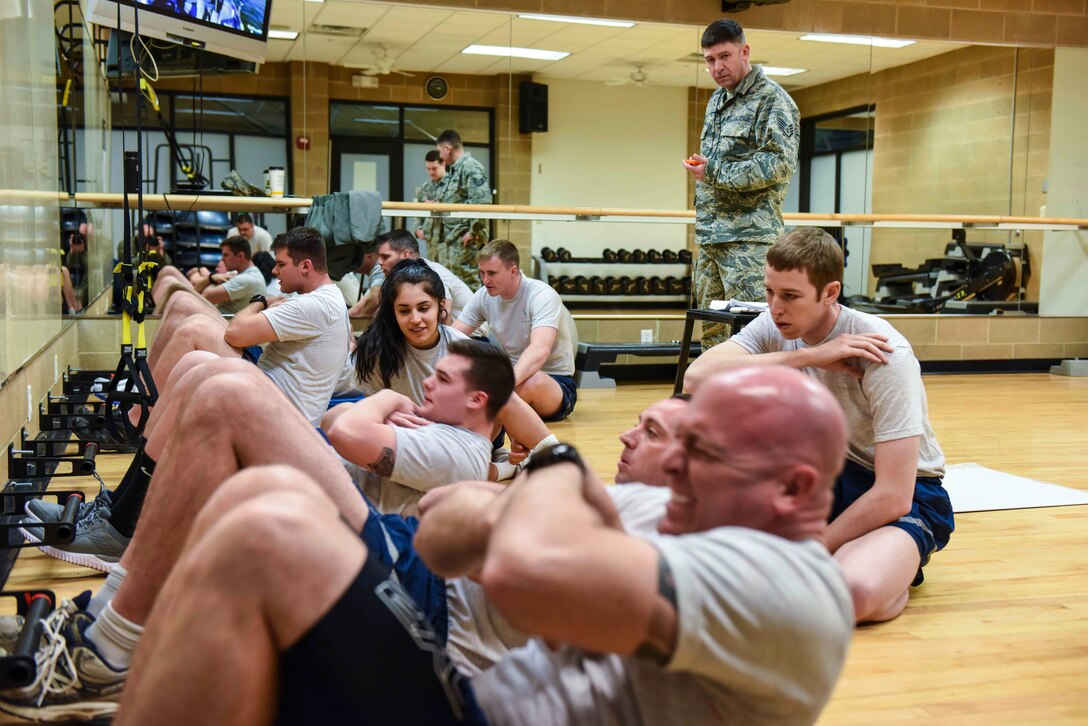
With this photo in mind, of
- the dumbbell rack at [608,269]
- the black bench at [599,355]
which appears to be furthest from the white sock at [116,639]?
the dumbbell rack at [608,269]

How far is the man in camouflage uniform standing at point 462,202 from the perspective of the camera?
6.79 m

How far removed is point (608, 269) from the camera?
7684 mm

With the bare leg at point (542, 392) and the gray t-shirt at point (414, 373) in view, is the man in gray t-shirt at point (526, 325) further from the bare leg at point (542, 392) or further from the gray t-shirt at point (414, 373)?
the gray t-shirt at point (414, 373)

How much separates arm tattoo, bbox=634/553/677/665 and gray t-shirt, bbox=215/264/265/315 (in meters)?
5.57

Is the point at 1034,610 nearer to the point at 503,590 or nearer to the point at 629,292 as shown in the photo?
the point at 503,590

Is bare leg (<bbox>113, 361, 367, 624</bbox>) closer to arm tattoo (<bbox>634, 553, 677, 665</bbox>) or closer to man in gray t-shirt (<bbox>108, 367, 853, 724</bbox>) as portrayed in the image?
man in gray t-shirt (<bbox>108, 367, 853, 724</bbox>)

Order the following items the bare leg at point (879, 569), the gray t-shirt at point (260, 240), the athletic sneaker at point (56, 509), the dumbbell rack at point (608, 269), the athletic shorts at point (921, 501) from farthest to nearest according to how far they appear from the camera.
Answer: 1. the gray t-shirt at point (260, 240)
2. the dumbbell rack at point (608, 269)
3. the athletic sneaker at point (56, 509)
4. the athletic shorts at point (921, 501)
5. the bare leg at point (879, 569)

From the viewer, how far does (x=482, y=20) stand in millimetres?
7875

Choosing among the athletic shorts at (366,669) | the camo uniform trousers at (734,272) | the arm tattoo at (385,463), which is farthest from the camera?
the camo uniform trousers at (734,272)

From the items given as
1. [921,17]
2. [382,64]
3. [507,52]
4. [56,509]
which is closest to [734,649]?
[56,509]

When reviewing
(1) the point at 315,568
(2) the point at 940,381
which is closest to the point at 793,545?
(1) the point at 315,568

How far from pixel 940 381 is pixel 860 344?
557 cm

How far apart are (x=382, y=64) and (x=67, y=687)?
7232 millimetres

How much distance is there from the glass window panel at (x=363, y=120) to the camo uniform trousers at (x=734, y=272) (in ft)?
14.5
